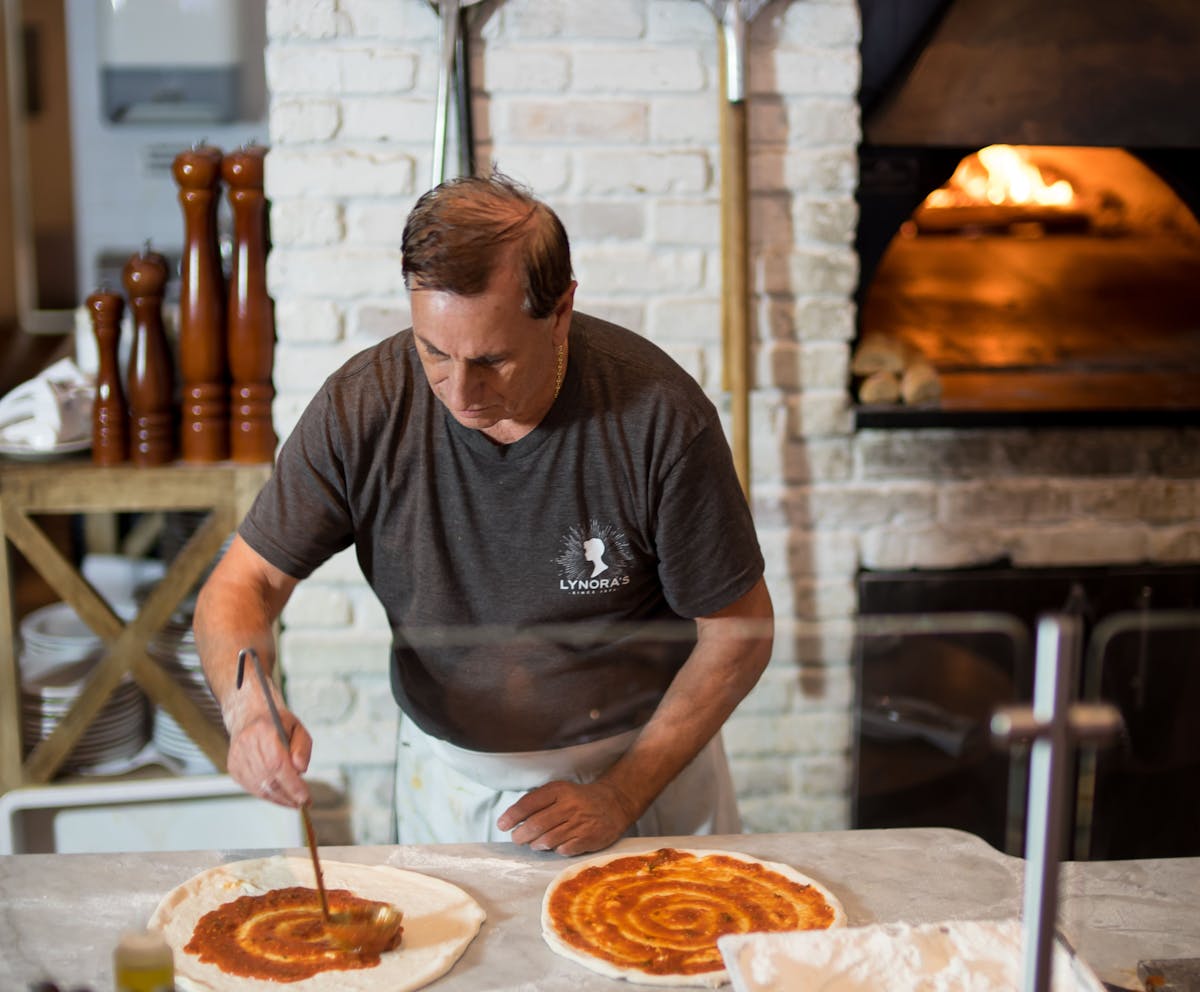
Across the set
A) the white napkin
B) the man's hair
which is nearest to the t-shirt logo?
the man's hair

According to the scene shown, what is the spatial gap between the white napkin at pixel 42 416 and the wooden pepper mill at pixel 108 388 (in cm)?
3

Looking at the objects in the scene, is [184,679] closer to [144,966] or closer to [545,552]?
[545,552]

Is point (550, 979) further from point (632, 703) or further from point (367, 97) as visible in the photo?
point (367, 97)

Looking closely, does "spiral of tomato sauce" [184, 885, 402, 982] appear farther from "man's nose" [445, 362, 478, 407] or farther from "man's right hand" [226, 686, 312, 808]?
"man's nose" [445, 362, 478, 407]

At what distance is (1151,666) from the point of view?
2314 millimetres

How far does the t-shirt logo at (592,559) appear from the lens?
1555mm

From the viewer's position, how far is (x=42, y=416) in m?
2.16

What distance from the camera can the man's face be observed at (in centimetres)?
131

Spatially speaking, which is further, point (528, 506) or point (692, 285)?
point (692, 285)

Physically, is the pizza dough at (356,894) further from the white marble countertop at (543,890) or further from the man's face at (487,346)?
the man's face at (487,346)

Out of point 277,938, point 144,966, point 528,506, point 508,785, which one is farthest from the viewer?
point 508,785

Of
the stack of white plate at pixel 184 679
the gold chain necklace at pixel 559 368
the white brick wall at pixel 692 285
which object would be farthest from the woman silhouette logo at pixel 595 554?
the stack of white plate at pixel 184 679

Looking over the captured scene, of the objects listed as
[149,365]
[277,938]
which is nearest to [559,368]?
[277,938]

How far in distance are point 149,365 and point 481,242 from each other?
1016mm
